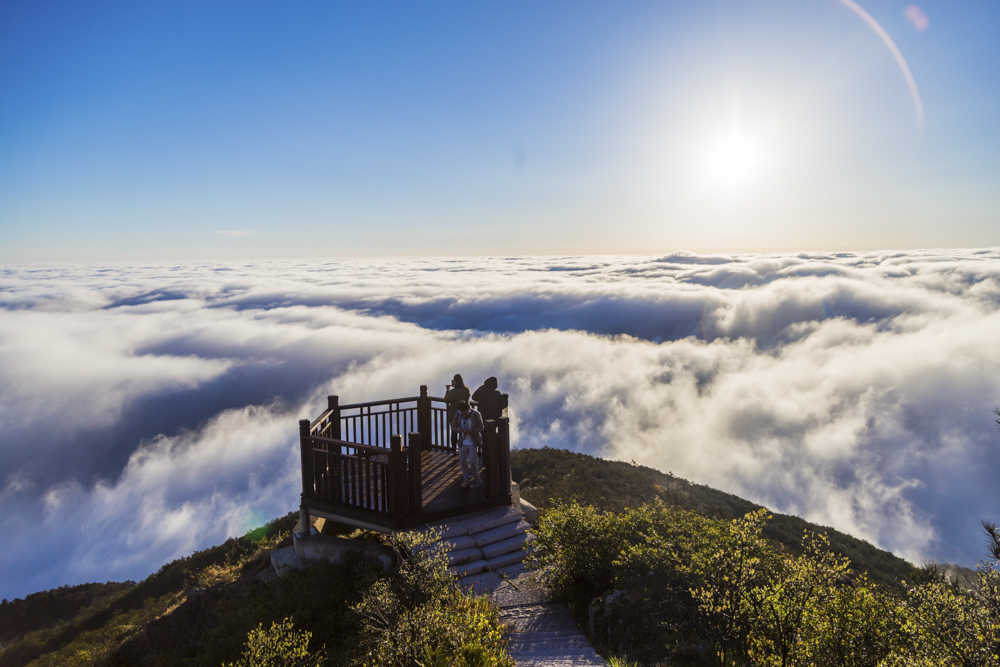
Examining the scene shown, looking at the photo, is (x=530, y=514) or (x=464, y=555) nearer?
(x=464, y=555)

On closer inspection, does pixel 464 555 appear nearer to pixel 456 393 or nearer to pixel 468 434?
pixel 468 434

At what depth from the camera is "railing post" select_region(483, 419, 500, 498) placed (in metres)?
9.03

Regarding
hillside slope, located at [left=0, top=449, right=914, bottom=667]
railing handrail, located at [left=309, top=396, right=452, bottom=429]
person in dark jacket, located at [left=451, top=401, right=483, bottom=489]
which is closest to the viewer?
hillside slope, located at [left=0, top=449, right=914, bottom=667]

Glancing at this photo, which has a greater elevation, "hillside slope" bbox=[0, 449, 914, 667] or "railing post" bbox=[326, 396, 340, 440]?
"railing post" bbox=[326, 396, 340, 440]

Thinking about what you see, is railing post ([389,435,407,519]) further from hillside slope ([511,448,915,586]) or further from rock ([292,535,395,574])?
hillside slope ([511,448,915,586])

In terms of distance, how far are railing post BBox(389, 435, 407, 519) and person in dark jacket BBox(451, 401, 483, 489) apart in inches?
53.6

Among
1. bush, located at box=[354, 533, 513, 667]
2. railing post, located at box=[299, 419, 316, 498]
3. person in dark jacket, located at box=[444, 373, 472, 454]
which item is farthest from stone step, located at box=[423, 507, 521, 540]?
railing post, located at box=[299, 419, 316, 498]

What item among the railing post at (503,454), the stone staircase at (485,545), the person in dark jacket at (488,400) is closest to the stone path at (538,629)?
the stone staircase at (485,545)

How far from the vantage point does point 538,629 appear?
617 centimetres

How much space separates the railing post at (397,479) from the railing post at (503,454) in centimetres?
190

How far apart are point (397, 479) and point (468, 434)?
5.36ft

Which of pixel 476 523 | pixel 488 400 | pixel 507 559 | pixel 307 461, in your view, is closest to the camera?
pixel 507 559

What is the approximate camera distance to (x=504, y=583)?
736 centimetres

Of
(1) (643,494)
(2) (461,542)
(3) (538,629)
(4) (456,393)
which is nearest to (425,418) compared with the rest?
(4) (456,393)
